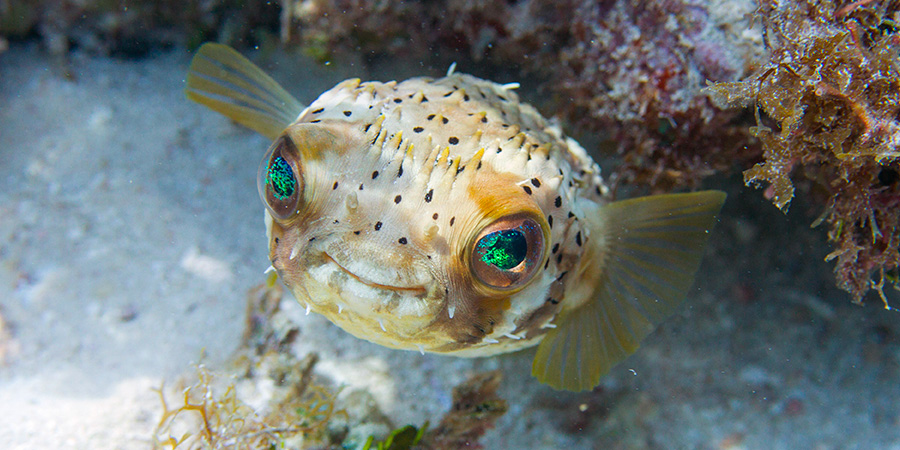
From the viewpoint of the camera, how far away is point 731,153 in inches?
113

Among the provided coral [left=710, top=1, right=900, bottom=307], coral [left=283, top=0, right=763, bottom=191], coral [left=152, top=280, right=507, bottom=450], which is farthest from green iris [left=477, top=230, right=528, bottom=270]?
coral [left=283, top=0, right=763, bottom=191]

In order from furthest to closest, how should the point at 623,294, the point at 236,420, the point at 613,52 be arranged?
the point at 613,52 → the point at 623,294 → the point at 236,420

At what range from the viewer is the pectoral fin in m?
2.33

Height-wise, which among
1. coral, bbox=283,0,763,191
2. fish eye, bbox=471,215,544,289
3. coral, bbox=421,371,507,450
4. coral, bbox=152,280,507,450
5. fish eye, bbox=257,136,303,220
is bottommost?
coral, bbox=421,371,507,450

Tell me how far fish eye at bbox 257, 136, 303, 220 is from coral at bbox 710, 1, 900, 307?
1.75 metres

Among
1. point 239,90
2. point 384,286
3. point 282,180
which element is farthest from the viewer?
point 239,90

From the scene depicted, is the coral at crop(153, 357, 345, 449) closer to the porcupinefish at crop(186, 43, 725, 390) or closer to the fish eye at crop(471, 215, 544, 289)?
the porcupinefish at crop(186, 43, 725, 390)

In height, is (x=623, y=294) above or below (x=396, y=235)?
below

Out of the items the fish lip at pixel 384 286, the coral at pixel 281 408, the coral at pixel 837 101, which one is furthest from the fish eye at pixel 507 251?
the coral at pixel 281 408

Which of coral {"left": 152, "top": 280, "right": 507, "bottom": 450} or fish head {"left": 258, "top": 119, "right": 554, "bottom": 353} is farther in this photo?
coral {"left": 152, "top": 280, "right": 507, "bottom": 450}

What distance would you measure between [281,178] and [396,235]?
0.52 metres

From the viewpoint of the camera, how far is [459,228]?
1.70 m

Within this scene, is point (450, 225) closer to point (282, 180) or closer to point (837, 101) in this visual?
point (282, 180)

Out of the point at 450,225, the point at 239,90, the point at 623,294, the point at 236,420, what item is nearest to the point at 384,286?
the point at 450,225
